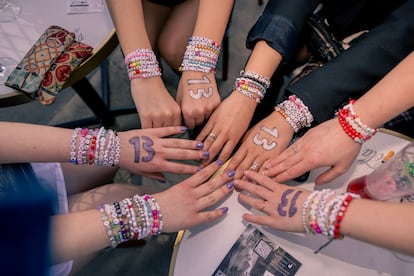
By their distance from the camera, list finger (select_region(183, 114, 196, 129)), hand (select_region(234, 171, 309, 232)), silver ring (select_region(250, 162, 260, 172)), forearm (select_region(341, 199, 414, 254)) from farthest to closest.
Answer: finger (select_region(183, 114, 196, 129))
silver ring (select_region(250, 162, 260, 172))
hand (select_region(234, 171, 309, 232))
forearm (select_region(341, 199, 414, 254))

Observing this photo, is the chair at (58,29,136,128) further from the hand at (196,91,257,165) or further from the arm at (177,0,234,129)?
the hand at (196,91,257,165)

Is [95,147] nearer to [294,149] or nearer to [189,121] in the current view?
[189,121]

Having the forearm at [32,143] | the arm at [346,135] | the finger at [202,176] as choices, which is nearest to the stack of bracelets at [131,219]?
the finger at [202,176]

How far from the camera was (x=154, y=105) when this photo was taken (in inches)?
40.1

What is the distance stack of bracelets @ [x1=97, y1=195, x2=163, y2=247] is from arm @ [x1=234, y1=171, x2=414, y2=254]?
23 cm

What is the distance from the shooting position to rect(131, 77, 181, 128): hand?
1.01 m

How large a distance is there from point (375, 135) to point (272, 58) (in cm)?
37

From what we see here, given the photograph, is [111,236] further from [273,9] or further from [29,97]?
[273,9]

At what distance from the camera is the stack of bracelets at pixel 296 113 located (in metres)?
0.98

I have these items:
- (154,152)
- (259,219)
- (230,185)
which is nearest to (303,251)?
(259,219)

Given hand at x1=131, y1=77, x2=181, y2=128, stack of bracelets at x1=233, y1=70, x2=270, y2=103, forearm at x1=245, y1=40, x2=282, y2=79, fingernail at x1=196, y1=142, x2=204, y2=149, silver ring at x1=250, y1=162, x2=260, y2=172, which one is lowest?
silver ring at x1=250, y1=162, x2=260, y2=172

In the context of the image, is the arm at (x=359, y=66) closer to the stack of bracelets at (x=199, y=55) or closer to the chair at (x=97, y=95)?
the stack of bracelets at (x=199, y=55)

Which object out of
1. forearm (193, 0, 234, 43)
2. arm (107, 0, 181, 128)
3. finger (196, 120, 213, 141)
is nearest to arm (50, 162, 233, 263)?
finger (196, 120, 213, 141)

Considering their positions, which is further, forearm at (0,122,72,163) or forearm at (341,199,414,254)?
forearm at (0,122,72,163)
